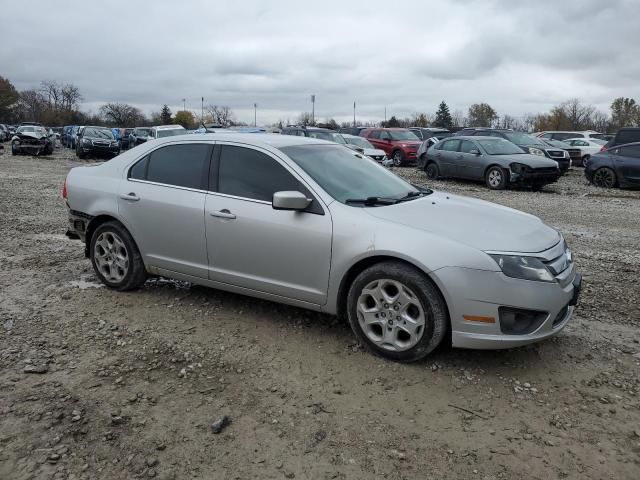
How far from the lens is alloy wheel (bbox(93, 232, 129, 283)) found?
5.17 metres

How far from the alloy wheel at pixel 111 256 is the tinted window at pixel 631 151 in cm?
1443

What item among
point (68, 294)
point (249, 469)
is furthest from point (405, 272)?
point (68, 294)

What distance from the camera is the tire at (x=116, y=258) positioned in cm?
510

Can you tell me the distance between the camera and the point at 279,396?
340 centimetres

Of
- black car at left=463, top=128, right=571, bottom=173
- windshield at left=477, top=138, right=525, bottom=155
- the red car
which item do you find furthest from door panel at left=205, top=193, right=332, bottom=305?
the red car

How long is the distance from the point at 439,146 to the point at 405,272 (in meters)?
13.8

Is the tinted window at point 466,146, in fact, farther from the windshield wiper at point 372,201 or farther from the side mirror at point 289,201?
the side mirror at point 289,201

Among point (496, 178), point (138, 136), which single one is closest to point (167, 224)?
point (496, 178)

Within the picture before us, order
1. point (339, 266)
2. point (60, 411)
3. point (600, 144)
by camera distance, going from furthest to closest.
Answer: point (600, 144)
point (339, 266)
point (60, 411)

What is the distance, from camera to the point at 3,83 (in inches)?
3521

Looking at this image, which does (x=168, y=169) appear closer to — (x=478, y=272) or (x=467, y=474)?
(x=478, y=272)

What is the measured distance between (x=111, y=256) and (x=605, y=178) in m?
14.4

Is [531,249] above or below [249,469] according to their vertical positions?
above

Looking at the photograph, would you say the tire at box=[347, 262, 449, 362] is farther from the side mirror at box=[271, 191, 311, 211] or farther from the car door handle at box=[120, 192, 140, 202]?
the car door handle at box=[120, 192, 140, 202]
